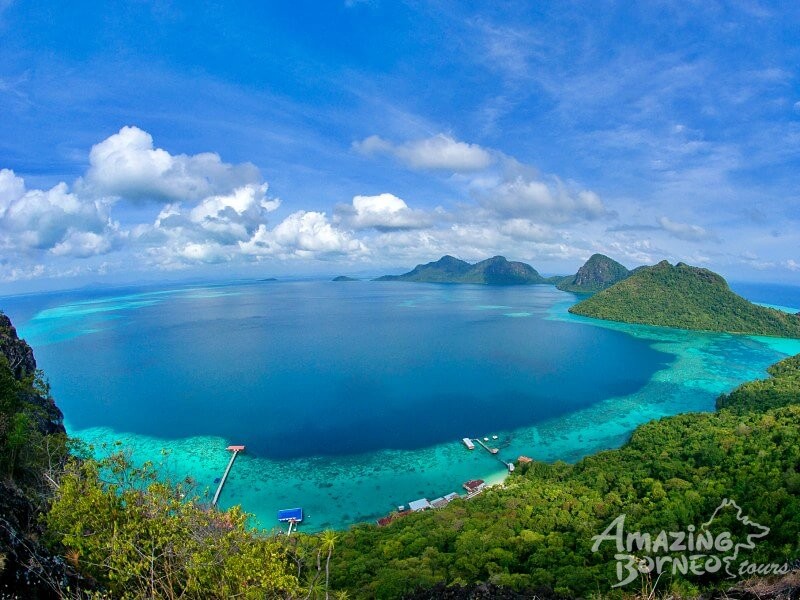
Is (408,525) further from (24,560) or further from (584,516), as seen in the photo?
(24,560)

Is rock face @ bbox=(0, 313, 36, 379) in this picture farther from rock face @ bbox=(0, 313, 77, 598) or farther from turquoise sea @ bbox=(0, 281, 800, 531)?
rock face @ bbox=(0, 313, 77, 598)

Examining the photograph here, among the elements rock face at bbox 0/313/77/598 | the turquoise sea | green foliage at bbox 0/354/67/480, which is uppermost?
rock face at bbox 0/313/77/598

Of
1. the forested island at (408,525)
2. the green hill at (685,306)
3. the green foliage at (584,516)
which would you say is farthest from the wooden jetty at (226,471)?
the green hill at (685,306)

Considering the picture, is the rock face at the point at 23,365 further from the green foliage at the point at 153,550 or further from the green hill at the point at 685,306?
the green hill at the point at 685,306

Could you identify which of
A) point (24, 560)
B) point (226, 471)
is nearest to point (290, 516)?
point (226, 471)

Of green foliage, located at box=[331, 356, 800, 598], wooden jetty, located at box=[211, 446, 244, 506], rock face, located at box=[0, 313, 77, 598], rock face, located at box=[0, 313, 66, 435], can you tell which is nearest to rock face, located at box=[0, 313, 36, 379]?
rock face, located at box=[0, 313, 66, 435]

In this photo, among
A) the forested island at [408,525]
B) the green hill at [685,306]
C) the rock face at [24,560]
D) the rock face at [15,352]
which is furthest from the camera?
the green hill at [685,306]
